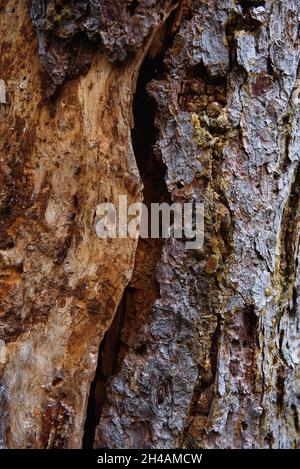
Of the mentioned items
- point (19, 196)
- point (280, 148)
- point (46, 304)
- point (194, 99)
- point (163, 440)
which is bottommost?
point (163, 440)

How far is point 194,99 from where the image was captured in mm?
1354

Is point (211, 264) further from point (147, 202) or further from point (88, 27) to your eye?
point (88, 27)

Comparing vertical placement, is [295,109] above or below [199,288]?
above

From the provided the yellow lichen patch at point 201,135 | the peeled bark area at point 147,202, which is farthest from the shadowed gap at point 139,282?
the yellow lichen patch at point 201,135

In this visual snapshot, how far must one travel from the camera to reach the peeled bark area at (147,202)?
51.5 inches

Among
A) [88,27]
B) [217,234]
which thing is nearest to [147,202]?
[217,234]

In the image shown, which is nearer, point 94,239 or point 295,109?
point 94,239

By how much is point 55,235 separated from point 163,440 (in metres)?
0.59

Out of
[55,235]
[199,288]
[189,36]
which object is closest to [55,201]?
[55,235]

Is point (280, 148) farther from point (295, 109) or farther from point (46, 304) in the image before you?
point (46, 304)

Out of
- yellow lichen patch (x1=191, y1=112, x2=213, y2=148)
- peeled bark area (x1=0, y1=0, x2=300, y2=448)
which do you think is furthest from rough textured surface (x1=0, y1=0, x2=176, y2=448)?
yellow lichen patch (x1=191, y1=112, x2=213, y2=148)

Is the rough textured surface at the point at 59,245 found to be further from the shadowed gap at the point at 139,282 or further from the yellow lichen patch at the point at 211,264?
the yellow lichen patch at the point at 211,264

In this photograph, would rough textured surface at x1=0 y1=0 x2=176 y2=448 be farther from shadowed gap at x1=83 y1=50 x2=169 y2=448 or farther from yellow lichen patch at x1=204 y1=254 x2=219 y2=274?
yellow lichen patch at x1=204 y1=254 x2=219 y2=274

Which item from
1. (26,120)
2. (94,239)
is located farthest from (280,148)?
(26,120)
